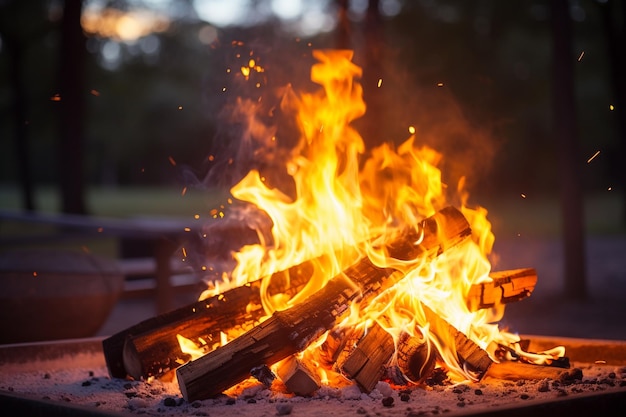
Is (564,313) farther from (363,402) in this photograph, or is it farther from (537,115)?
(537,115)

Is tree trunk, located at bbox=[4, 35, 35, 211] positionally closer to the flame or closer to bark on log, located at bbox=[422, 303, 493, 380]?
the flame

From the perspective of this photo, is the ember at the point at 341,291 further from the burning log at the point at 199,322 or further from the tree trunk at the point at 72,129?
the tree trunk at the point at 72,129

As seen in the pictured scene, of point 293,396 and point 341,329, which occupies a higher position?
point 341,329

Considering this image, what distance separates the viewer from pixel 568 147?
8.79 meters

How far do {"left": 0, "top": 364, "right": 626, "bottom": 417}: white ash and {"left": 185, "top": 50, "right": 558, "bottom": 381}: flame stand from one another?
459mm

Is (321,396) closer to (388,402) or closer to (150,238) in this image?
(388,402)

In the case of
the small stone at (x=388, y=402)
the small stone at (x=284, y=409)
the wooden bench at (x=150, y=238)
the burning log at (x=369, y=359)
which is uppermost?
the wooden bench at (x=150, y=238)

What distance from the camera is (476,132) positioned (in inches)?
738

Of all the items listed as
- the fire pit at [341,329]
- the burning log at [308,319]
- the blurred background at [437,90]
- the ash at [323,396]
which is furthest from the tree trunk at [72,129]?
the burning log at [308,319]

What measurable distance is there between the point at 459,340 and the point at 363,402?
67 centimetres

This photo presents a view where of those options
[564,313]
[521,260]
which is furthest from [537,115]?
[564,313]

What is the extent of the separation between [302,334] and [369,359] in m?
0.32

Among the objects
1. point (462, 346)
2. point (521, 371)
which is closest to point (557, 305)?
point (521, 371)

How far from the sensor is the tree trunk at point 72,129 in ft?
52.4
